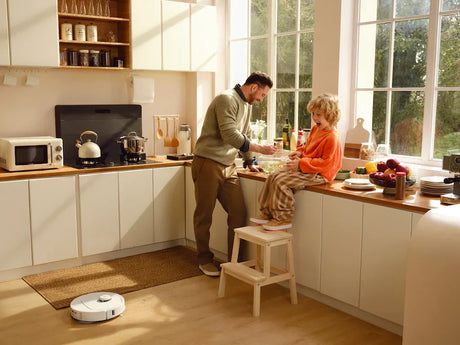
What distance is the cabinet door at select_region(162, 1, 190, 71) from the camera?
494 centimetres

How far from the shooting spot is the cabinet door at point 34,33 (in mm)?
4176

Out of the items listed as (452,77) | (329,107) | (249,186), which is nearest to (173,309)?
(249,186)

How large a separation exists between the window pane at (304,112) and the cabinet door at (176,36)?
1141mm

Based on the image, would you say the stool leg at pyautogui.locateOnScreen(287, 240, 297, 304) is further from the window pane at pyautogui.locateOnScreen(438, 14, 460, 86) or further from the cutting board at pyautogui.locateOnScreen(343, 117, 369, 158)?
the window pane at pyautogui.locateOnScreen(438, 14, 460, 86)

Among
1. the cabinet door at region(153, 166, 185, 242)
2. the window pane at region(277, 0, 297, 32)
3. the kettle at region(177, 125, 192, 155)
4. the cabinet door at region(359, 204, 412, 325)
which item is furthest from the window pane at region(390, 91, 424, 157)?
the kettle at region(177, 125, 192, 155)

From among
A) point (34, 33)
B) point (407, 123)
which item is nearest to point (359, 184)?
point (407, 123)

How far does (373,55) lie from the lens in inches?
162

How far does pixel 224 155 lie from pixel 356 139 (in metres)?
1.00

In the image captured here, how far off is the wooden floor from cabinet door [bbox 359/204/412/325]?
0.16 m

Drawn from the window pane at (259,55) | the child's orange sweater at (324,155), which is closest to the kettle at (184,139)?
the window pane at (259,55)

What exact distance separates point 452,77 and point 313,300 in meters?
1.74

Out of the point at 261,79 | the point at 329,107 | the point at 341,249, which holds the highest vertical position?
the point at 261,79

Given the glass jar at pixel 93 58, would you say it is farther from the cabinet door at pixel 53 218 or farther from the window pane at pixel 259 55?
the window pane at pixel 259 55

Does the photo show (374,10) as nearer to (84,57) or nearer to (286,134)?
(286,134)
